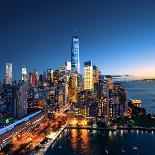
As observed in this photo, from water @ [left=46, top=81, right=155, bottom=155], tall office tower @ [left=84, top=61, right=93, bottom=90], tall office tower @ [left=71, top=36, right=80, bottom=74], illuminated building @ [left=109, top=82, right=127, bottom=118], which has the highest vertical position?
tall office tower @ [left=71, top=36, right=80, bottom=74]

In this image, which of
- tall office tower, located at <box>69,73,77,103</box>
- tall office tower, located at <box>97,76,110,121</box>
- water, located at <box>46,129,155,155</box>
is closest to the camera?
water, located at <box>46,129,155,155</box>

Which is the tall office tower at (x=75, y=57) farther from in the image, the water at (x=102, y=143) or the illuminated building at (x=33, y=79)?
the water at (x=102, y=143)

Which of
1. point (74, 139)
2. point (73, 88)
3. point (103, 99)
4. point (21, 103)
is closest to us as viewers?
point (74, 139)

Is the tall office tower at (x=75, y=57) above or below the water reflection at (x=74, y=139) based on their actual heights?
above

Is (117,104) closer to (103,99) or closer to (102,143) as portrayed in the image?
(103,99)

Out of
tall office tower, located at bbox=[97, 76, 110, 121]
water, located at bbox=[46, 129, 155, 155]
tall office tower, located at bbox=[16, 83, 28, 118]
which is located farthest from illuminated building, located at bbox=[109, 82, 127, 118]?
tall office tower, located at bbox=[16, 83, 28, 118]

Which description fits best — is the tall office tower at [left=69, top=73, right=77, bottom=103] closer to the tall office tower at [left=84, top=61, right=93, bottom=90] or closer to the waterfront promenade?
the tall office tower at [left=84, top=61, right=93, bottom=90]

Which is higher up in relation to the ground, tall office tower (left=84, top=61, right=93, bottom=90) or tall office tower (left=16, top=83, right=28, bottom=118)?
tall office tower (left=84, top=61, right=93, bottom=90)

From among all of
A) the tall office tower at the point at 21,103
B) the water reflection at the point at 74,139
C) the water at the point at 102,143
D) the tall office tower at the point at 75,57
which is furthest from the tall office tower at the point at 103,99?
the tall office tower at the point at 75,57

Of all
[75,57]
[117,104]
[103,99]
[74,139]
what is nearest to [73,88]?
[75,57]

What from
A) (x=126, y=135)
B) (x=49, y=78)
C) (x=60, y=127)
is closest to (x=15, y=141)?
(x=60, y=127)
